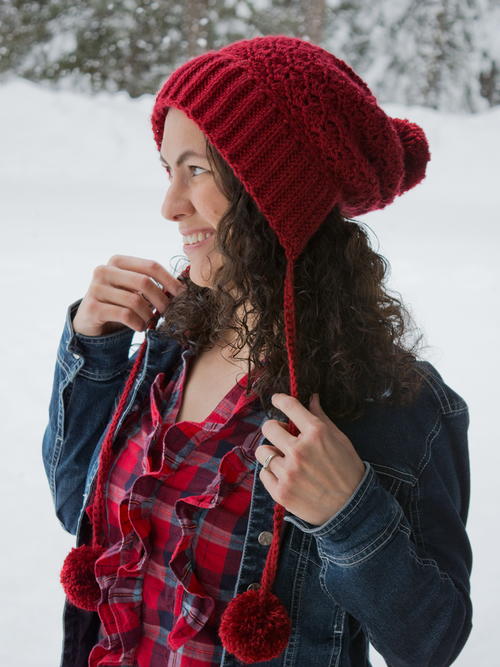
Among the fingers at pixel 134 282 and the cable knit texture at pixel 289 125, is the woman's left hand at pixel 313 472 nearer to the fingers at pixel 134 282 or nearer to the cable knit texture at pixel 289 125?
the cable knit texture at pixel 289 125

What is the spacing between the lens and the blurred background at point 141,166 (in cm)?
173

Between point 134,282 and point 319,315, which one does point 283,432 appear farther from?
point 134,282

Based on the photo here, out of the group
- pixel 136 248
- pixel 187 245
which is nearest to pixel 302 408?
pixel 187 245

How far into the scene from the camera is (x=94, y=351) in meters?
1.11

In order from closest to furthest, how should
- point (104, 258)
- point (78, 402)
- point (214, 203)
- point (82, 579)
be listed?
point (214, 203) < point (82, 579) < point (78, 402) < point (104, 258)

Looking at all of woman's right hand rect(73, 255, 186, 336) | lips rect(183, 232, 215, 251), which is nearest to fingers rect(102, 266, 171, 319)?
woman's right hand rect(73, 255, 186, 336)

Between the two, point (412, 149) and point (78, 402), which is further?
point (78, 402)

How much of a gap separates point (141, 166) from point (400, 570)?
4.88ft

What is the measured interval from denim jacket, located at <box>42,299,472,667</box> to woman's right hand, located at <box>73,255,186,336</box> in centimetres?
3

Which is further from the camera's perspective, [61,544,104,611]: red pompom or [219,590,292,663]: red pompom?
[61,544,104,611]: red pompom

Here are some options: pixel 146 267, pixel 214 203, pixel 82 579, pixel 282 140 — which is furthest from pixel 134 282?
pixel 82 579

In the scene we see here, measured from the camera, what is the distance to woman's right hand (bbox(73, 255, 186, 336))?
107cm

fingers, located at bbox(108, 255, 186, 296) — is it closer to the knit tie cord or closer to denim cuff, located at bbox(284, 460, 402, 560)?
the knit tie cord

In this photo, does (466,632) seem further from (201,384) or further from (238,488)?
(201,384)
